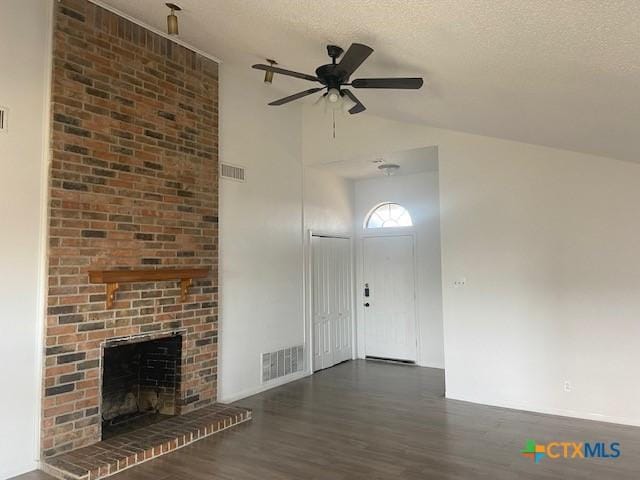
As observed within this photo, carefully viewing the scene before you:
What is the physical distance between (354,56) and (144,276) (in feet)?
8.09

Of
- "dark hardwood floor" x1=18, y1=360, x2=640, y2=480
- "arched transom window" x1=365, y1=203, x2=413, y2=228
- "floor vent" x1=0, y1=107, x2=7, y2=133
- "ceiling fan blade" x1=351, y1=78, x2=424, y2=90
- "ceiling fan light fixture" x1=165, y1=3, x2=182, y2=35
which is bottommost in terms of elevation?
"dark hardwood floor" x1=18, y1=360, x2=640, y2=480

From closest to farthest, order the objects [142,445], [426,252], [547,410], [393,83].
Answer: [393,83] < [142,445] < [547,410] < [426,252]

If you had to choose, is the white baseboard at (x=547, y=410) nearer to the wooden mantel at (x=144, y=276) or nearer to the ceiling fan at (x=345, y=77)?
the wooden mantel at (x=144, y=276)

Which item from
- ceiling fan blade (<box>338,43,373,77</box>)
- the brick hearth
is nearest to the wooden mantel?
the brick hearth

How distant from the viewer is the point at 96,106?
363 centimetres

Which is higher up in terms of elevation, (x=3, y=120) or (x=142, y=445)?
(x=3, y=120)

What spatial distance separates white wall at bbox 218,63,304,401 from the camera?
489 cm

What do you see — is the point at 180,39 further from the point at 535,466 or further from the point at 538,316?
the point at 535,466

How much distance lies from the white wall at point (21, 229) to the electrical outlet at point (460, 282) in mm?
3919

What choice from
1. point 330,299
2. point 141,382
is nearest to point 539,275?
point 330,299

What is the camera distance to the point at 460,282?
4.87 meters

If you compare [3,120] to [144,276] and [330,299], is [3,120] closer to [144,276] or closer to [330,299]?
[144,276]

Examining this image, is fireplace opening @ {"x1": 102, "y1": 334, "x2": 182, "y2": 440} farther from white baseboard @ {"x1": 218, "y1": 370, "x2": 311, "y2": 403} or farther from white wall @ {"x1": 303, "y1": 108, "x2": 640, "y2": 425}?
white wall @ {"x1": 303, "y1": 108, "x2": 640, "y2": 425}

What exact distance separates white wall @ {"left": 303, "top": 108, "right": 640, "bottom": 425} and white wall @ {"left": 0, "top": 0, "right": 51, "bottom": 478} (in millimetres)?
3769
